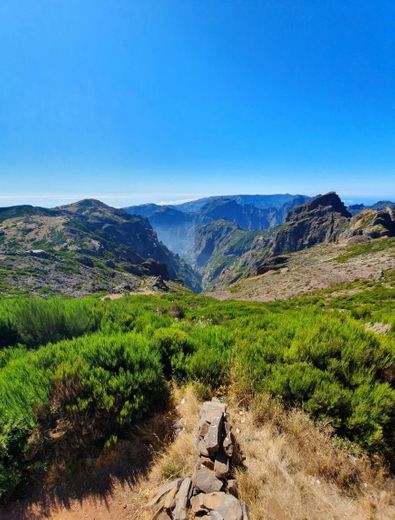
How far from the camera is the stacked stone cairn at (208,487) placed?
10.1ft

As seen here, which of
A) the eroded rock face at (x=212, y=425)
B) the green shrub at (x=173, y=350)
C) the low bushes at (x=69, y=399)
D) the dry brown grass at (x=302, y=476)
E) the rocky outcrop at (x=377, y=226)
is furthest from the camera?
the rocky outcrop at (x=377, y=226)

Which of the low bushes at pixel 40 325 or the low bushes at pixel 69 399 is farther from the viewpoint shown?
the low bushes at pixel 40 325

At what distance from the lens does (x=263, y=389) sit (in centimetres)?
477

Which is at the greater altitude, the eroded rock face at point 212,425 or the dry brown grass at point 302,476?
the eroded rock face at point 212,425

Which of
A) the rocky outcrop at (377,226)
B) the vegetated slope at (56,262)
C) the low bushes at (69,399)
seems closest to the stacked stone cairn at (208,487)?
the low bushes at (69,399)

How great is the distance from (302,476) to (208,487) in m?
1.23

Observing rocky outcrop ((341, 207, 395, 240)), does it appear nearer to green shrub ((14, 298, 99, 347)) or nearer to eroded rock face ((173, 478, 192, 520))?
green shrub ((14, 298, 99, 347))

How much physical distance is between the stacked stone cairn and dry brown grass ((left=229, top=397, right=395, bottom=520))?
212 millimetres

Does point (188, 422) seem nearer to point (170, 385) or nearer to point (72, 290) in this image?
point (170, 385)

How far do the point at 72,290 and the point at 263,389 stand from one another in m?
80.3

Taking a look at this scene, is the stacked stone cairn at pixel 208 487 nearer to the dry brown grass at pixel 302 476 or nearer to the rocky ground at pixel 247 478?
the rocky ground at pixel 247 478

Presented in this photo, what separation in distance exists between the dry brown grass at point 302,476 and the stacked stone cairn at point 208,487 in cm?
21

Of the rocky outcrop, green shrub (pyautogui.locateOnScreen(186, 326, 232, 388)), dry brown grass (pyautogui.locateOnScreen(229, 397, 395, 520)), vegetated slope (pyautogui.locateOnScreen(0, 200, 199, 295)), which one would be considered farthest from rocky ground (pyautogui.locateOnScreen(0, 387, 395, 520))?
the rocky outcrop

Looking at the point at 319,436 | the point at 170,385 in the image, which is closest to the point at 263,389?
the point at 319,436
